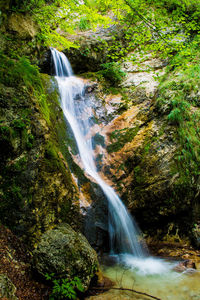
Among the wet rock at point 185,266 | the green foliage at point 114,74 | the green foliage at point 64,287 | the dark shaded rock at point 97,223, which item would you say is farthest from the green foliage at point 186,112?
the green foliage at point 64,287

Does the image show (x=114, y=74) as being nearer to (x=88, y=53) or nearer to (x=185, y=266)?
(x=88, y=53)

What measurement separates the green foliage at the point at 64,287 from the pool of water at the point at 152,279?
0.45 metres

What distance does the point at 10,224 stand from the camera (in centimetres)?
312

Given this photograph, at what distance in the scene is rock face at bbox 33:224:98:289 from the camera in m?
2.89

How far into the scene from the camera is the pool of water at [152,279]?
3.14 meters

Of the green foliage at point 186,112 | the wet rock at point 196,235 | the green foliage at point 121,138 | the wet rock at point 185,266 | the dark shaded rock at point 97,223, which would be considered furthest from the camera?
the green foliage at point 121,138

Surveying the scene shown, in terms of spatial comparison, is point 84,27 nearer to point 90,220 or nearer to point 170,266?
point 90,220

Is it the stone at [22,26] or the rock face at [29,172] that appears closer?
the rock face at [29,172]

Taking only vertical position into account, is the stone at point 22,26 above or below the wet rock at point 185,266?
above

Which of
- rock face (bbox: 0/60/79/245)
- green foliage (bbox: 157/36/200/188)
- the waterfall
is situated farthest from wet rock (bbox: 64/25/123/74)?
rock face (bbox: 0/60/79/245)

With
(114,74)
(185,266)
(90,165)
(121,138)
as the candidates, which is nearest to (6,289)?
(185,266)

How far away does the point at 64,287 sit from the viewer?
9.02 ft

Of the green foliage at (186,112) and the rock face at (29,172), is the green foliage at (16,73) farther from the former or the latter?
the green foliage at (186,112)

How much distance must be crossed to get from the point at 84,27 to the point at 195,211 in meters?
11.1
